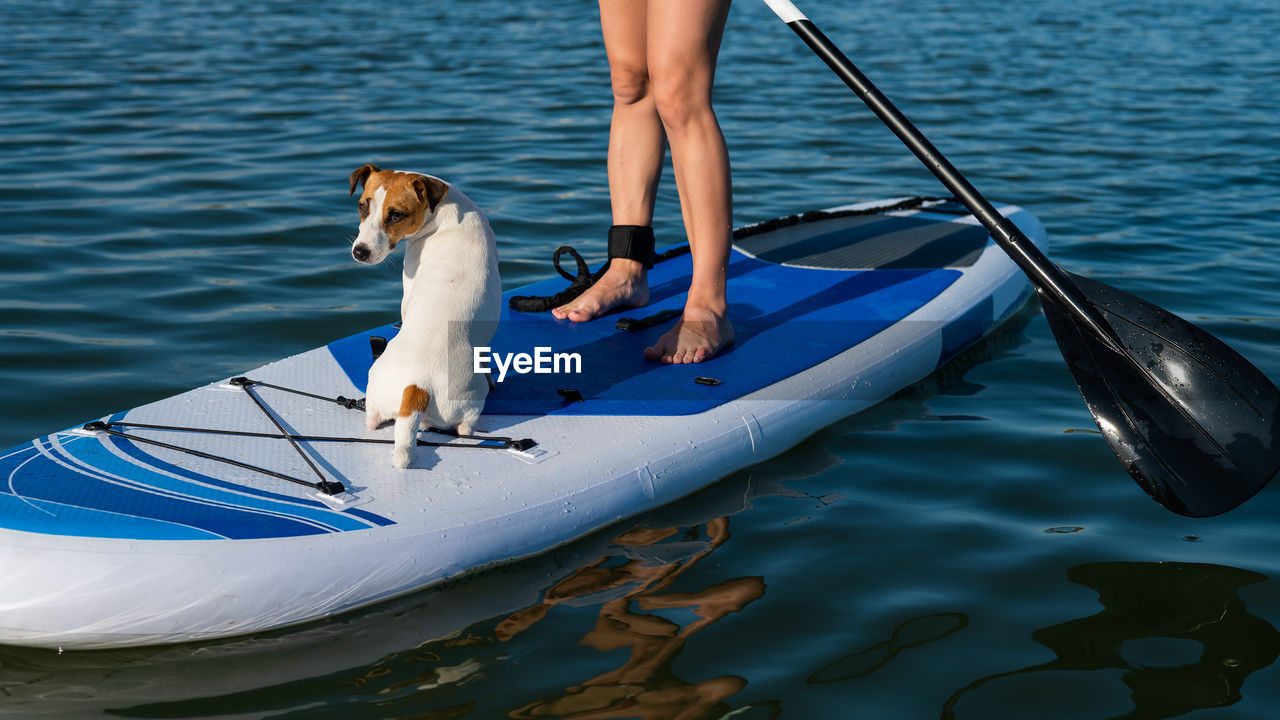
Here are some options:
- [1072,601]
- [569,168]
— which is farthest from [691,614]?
[569,168]

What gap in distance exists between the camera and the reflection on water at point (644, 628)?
229 cm

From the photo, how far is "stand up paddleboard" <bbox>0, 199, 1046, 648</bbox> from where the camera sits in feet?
7.78

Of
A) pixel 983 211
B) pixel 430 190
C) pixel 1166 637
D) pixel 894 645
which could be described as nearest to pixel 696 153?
pixel 983 211

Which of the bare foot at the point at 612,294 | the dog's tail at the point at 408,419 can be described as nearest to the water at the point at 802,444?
the dog's tail at the point at 408,419

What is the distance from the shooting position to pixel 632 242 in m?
3.95

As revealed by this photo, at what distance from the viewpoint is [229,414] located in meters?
3.04

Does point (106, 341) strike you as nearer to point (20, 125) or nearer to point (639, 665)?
point (639, 665)

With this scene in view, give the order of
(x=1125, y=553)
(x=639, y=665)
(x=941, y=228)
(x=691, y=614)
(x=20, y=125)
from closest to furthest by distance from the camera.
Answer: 1. (x=639, y=665)
2. (x=691, y=614)
3. (x=1125, y=553)
4. (x=941, y=228)
5. (x=20, y=125)

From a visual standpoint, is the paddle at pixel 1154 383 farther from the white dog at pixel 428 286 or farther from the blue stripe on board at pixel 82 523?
the blue stripe on board at pixel 82 523

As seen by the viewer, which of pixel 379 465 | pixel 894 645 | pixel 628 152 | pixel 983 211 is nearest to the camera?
pixel 894 645

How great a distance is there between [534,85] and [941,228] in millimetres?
5517

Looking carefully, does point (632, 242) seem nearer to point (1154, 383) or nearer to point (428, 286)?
point (428, 286)

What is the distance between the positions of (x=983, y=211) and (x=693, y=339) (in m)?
0.89

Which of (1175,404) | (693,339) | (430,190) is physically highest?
(430,190)
